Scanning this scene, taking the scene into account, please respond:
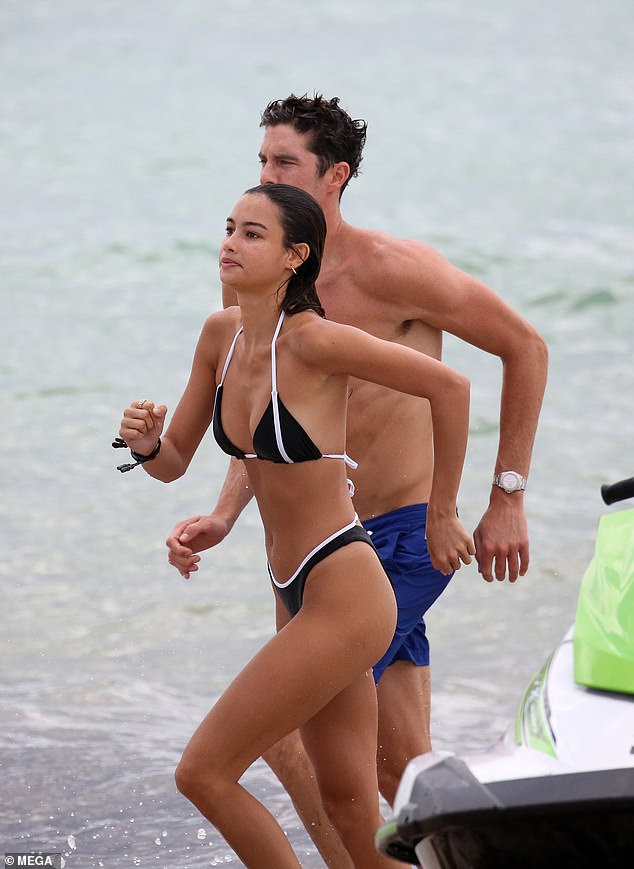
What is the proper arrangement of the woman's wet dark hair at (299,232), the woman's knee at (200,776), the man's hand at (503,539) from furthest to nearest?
1. the man's hand at (503,539)
2. the woman's wet dark hair at (299,232)
3. the woman's knee at (200,776)

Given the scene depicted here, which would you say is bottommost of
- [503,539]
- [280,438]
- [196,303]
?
[196,303]

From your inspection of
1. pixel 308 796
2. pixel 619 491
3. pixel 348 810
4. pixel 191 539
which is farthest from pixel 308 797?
pixel 619 491

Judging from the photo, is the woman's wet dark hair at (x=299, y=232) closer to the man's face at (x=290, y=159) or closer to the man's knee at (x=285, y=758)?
the man's face at (x=290, y=159)

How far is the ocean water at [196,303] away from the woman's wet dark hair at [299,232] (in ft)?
6.48

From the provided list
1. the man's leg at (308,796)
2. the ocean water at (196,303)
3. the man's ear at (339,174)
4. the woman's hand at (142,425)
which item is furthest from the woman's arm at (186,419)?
the ocean water at (196,303)

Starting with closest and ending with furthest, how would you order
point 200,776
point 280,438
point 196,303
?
point 200,776 → point 280,438 → point 196,303

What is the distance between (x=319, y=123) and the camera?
4.27m

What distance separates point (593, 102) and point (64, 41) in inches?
370

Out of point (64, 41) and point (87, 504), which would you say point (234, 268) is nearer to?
point (87, 504)

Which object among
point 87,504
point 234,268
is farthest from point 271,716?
point 87,504

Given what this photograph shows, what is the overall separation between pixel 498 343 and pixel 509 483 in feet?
1.38

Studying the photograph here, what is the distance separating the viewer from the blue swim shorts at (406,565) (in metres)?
4.21

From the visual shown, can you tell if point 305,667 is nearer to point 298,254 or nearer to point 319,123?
point 298,254

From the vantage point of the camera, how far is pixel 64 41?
25.9 meters
